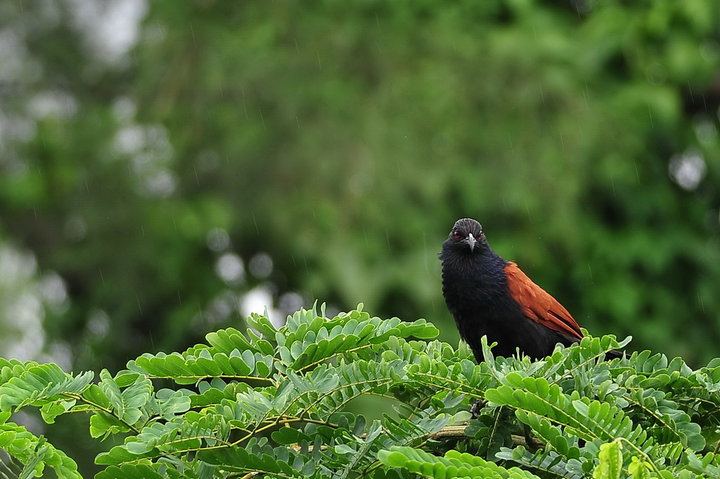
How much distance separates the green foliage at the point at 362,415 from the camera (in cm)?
196

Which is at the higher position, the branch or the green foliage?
the green foliage

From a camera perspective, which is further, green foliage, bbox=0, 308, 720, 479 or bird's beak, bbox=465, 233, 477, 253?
bird's beak, bbox=465, 233, 477, 253

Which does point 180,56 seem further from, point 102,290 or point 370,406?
point 370,406

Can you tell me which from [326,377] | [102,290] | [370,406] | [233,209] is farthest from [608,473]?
[102,290]

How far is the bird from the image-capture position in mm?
3996

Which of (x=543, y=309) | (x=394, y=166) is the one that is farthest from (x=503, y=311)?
(x=394, y=166)

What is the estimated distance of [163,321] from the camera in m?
8.47

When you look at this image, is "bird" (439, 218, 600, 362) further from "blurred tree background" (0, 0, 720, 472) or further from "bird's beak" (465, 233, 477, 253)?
"blurred tree background" (0, 0, 720, 472)

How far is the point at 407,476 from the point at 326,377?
26cm

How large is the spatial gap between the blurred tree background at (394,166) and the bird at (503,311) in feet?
11.0

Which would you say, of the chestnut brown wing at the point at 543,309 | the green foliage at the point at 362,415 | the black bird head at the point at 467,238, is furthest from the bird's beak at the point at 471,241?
the green foliage at the point at 362,415

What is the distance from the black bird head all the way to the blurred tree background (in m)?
3.14

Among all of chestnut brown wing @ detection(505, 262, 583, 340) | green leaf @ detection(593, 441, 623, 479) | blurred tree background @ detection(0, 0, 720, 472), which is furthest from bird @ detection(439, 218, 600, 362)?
blurred tree background @ detection(0, 0, 720, 472)

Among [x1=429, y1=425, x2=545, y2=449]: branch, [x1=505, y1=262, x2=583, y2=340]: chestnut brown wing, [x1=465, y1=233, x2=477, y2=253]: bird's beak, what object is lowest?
[x1=505, y1=262, x2=583, y2=340]: chestnut brown wing
